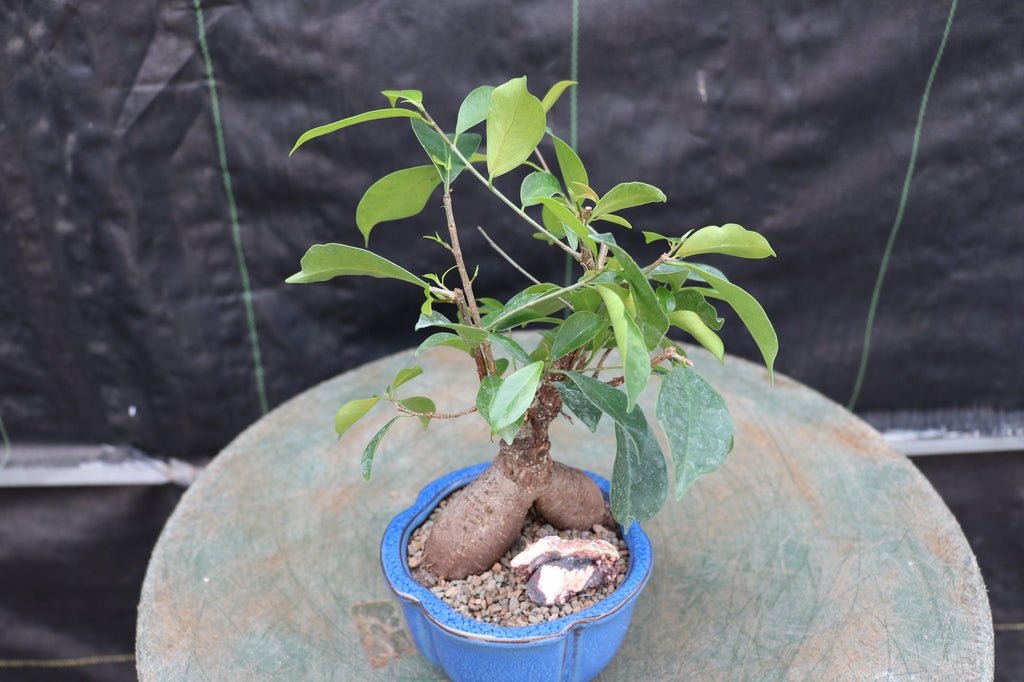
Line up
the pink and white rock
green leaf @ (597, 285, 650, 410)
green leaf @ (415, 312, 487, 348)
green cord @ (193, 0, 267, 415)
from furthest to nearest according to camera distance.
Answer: green cord @ (193, 0, 267, 415), the pink and white rock, green leaf @ (415, 312, 487, 348), green leaf @ (597, 285, 650, 410)

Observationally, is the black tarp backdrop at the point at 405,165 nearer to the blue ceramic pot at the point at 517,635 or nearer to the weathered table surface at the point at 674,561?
the weathered table surface at the point at 674,561

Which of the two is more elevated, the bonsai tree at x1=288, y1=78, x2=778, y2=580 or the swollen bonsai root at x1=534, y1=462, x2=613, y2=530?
the bonsai tree at x1=288, y1=78, x2=778, y2=580

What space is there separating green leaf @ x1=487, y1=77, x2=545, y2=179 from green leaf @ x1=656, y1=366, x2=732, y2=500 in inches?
8.6

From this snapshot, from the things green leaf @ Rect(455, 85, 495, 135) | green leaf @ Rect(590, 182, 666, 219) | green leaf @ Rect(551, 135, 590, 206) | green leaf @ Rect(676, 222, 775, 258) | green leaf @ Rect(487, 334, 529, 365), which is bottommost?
green leaf @ Rect(487, 334, 529, 365)

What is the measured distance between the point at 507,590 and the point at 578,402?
0.67ft

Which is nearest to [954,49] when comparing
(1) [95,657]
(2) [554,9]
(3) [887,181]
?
(3) [887,181]

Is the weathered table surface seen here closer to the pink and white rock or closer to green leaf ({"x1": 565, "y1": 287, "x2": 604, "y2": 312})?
the pink and white rock

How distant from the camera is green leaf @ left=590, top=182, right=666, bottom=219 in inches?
24.4

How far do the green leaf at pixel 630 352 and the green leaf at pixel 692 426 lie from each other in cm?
5

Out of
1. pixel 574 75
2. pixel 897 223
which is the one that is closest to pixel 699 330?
pixel 574 75

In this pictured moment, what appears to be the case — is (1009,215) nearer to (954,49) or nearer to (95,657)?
(954,49)

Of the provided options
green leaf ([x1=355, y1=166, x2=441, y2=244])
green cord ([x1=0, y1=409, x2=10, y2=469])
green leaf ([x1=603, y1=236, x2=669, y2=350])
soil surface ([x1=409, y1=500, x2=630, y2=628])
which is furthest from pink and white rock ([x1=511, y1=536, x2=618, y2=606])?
green cord ([x1=0, y1=409, x2=10, y2=469])

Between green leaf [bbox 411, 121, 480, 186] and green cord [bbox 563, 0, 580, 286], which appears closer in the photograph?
green leaf [bbox 411, 121, 480, 186]

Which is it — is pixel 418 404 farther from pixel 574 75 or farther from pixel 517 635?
pixel 574 75
